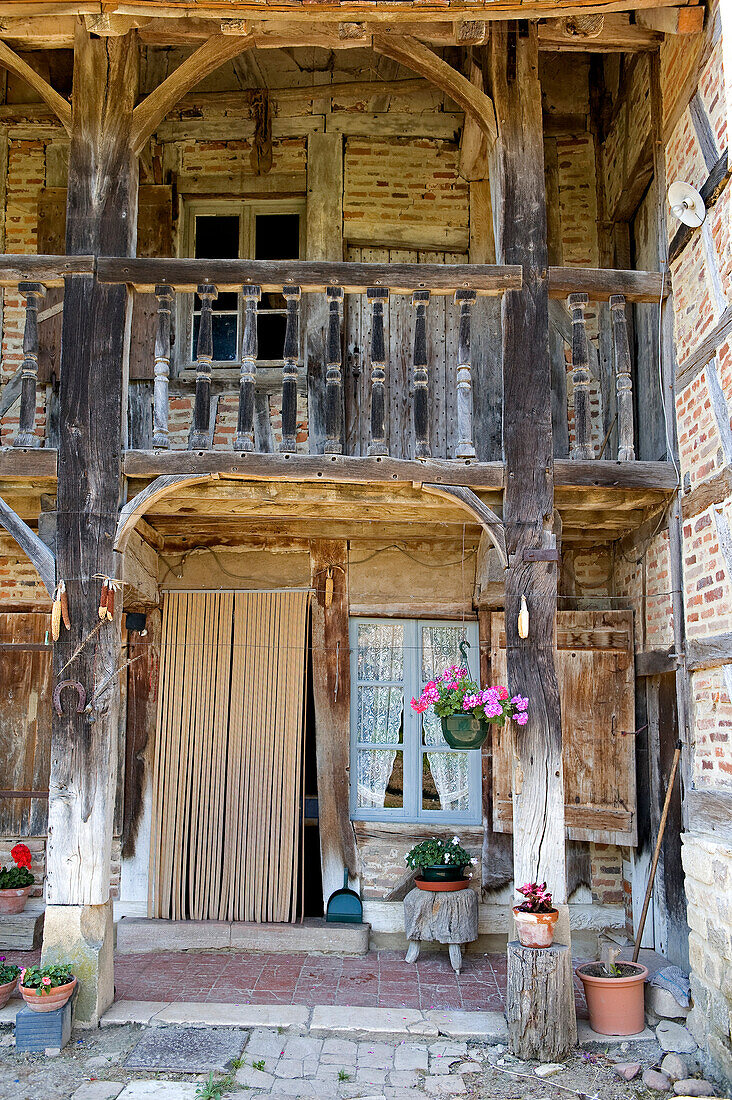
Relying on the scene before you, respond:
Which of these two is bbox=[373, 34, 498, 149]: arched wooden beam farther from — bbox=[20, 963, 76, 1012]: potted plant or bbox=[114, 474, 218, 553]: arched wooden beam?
bbox=[20, 963, 76, 1012]: potted plant

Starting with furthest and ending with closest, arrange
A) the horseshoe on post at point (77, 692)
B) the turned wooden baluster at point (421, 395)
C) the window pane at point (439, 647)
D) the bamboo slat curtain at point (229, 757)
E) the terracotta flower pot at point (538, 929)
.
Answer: the window pane at point (439, 647)
the bamboo slat curtain at point (229, 757)
the turned wooden baluster at point (421, 395)
the horseshoe on post at point (77, 692)
the terracotta flower pot at point (538, 929)

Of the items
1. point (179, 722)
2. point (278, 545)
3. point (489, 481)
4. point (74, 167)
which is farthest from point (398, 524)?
point (74, 167)

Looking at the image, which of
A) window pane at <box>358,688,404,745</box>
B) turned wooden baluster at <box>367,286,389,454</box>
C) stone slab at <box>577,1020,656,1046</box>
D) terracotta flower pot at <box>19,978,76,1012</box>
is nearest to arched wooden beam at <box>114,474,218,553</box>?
turned wooden baluster at <box>367,286,389,454</box>

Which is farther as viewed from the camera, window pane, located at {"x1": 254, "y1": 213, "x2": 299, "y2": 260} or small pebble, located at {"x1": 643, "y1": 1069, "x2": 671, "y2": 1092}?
window pane, located at {"x1": 254, "y1": 213, "x2": 299, "y2": 260}

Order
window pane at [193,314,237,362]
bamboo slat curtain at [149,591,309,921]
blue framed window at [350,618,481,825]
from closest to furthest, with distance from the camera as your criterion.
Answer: bamboo slat curtain at [149,591,309,921]
blue framed window at [350,618,481,825]
window pane at [193,314,237,362]

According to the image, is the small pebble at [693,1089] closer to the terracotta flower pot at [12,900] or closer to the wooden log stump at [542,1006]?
the wooden log stump at [542,1006]

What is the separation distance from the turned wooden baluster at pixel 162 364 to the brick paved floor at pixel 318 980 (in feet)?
11.5

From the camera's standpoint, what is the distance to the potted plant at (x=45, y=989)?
4.87 meters

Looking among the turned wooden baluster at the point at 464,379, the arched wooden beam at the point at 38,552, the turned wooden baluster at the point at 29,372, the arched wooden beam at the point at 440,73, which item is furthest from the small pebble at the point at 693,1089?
the arched wooden beam at the point at 440,73

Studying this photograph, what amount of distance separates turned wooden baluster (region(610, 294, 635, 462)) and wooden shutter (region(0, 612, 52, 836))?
4.61 m

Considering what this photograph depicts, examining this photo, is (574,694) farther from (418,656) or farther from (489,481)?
(489,481)

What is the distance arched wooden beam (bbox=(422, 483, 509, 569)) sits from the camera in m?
5.53

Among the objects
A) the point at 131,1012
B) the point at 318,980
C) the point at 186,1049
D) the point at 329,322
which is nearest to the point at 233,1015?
the point at 186,1049

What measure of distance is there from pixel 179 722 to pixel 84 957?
7.62 feet
